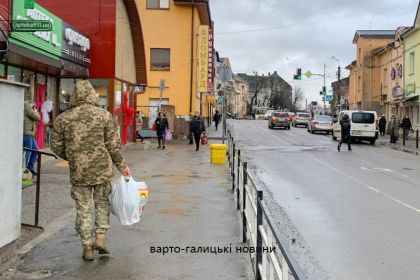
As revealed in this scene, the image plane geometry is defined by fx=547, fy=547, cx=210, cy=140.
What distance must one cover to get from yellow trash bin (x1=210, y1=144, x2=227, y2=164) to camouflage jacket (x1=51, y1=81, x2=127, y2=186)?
11037 mm

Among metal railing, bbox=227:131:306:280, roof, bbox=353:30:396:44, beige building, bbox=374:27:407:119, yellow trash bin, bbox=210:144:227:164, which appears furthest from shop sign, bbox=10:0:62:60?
roof, bbox=353:30:396:44

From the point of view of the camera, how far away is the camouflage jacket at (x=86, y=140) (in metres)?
5.77

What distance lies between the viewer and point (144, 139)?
28703mm

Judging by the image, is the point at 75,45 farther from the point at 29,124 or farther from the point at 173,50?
the point at 173,50

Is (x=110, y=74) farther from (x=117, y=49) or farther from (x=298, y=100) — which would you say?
(x=298, y=100)

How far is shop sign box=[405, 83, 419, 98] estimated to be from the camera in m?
35.5

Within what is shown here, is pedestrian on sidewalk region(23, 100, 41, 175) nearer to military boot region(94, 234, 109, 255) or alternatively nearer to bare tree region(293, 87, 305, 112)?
military boot region(94, 234, 109, 255)

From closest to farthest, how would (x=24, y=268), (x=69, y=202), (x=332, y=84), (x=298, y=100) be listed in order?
(x=24, y=268)
(x=69, y=202)
(x=332, y=84)
(x=298, y=100)

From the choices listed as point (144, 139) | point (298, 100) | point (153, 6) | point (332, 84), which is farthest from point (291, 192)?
point (298, 100)

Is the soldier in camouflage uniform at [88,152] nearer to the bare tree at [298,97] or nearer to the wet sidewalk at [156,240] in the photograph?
the wet sidewalk at [156,240]

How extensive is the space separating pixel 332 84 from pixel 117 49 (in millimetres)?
74675

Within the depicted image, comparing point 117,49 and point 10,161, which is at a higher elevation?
point 117,49

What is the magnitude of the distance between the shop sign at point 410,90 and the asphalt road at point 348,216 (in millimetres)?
19701

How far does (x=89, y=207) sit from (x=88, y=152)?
0.61 meters
